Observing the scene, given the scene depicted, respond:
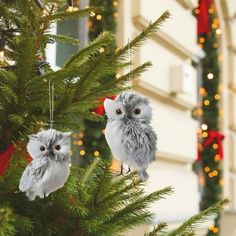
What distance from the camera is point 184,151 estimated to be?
149 inches

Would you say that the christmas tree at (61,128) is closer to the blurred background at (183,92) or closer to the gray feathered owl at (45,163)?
the gray feathered owl at (45,163)

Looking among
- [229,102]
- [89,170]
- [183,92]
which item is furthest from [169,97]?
[89,170]

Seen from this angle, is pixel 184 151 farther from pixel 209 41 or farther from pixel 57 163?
pixel 57 163

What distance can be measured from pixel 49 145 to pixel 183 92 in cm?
272

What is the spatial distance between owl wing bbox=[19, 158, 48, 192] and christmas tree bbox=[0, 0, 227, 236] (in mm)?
70

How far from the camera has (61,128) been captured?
1.17m

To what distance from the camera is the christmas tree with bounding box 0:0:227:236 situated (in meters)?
1.01

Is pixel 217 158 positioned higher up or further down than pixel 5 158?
higher up

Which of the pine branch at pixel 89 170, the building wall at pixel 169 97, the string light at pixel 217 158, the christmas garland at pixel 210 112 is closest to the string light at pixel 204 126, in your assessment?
the christmas garland at pixel 210 112

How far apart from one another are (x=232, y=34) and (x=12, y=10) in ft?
13.0

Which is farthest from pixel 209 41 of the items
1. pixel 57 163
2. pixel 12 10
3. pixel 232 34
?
pixel 57 163

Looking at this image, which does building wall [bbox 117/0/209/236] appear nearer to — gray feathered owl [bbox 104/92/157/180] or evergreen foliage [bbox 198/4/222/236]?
evergreen foliage [bbox 198/4/222/236]

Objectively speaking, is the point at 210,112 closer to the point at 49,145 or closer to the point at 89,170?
the point at 89,170

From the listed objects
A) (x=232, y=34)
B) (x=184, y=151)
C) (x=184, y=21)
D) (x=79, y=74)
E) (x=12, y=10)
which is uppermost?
(x=232, y=34)
